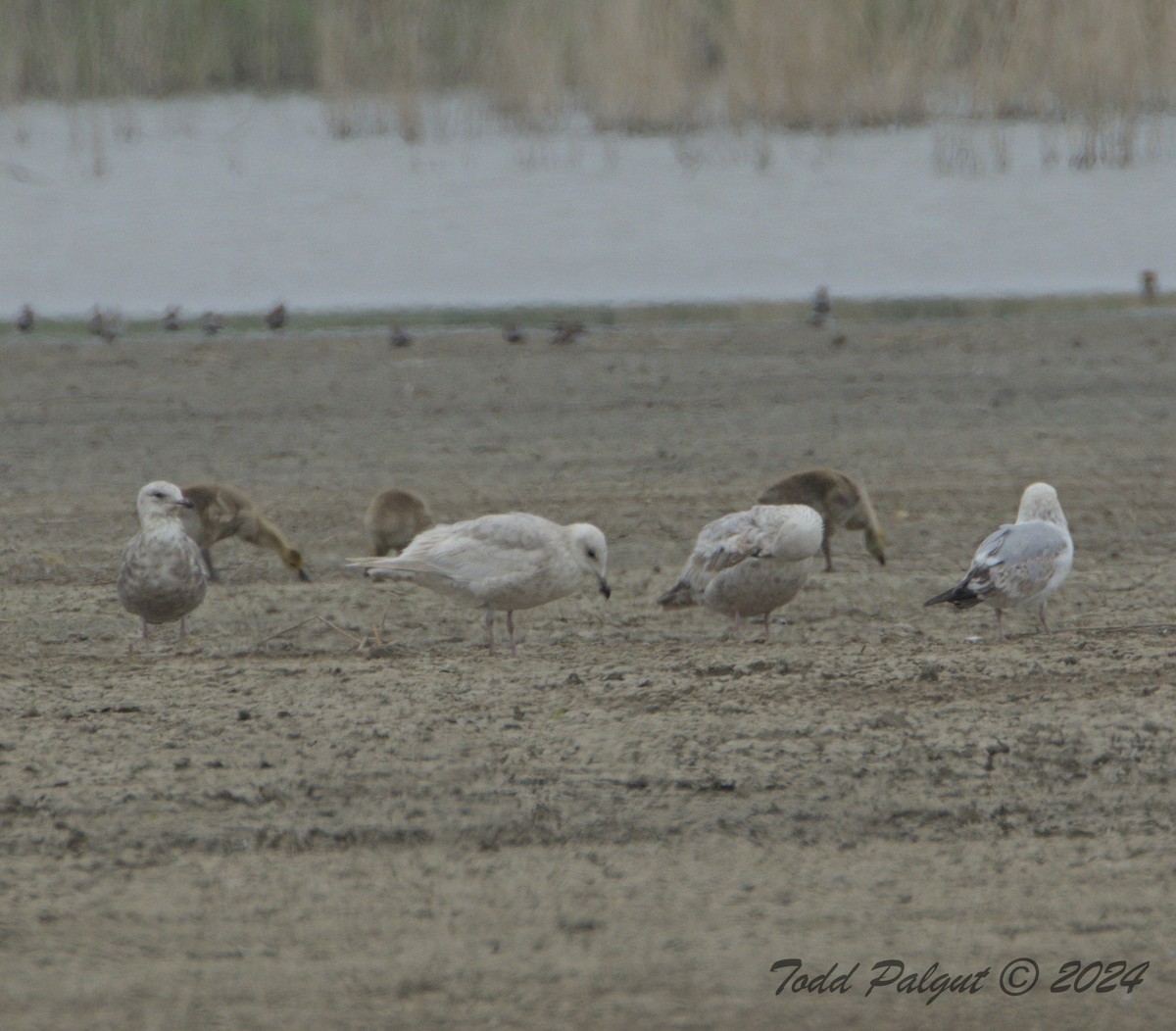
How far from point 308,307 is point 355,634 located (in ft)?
44.0

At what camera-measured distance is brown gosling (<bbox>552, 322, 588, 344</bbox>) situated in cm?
1631

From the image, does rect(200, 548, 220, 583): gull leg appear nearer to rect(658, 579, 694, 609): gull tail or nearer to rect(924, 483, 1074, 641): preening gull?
rect(658, 579, 694, 609): gull tail

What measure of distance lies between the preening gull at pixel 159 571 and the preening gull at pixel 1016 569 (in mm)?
2855

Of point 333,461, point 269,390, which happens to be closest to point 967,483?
point 333,461

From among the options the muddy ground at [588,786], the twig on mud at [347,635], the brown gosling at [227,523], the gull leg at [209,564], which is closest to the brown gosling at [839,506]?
the muddy ground at [588,786]

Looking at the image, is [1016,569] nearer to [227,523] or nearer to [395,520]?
[395,520]

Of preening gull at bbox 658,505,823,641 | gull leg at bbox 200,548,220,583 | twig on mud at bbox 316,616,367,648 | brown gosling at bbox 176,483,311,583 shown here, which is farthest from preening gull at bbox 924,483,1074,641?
gull leg at bbox 200,548,220,583

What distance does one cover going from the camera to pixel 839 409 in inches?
510

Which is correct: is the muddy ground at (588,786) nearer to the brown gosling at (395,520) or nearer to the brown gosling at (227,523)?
the brown gosling at (227,523)

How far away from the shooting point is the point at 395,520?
8.95m

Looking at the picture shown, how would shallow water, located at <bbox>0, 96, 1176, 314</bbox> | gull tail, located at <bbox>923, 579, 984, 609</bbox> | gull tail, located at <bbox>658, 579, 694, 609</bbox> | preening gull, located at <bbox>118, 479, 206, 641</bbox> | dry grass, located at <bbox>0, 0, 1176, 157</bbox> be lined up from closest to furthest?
gull tail, located at <bbox>923, 579, 984, 609</bbox>, preening gull, located at <bbox>118, 479, 206, 641</bbox>, gull tail, located at <bbox>658, 579, 694, 609</bbox>, shallow water, located at <bbox>0, 96, 1176, 314</bbox>, dry grass, located at <bbox>0, 0, 1176, 157</bbox>

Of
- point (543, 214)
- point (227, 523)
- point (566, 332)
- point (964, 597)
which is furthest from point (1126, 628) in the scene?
point (543, 214)

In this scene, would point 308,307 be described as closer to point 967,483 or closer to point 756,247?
point 756,247

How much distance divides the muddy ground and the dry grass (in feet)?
A: 47.6
